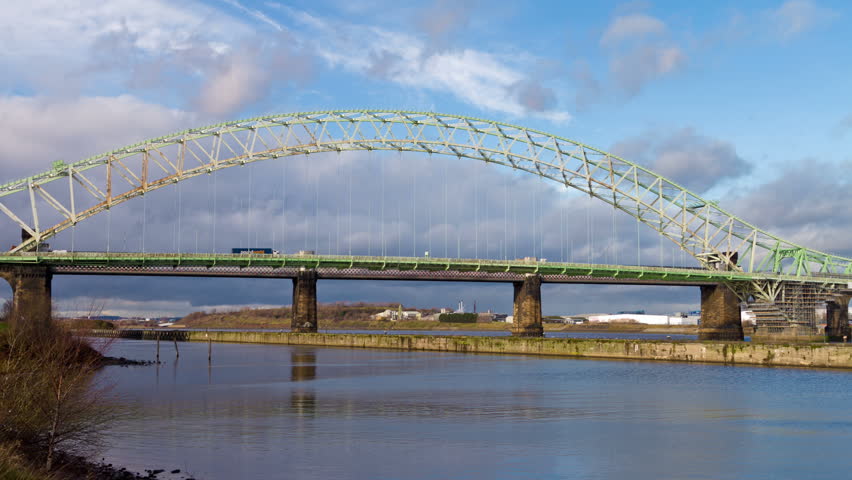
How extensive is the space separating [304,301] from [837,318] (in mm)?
77094

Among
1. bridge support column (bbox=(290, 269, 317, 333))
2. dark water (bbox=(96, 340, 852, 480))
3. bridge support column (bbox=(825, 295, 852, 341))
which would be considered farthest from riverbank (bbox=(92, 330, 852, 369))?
bridge support column (bbox=(825, 295, 852, 341))

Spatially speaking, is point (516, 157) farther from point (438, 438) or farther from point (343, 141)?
point (438, 438)

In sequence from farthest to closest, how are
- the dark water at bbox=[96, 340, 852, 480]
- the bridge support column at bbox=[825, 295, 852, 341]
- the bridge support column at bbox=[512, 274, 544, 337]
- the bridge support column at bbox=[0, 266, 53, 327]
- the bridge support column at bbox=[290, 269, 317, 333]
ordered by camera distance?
the bridge support column at bbox=[512, 274, 544, 337], the bridge support column at bbox=[290, 269, 317, 333], the bridge support column at bbox=[825, 295, 852, 341], the bridge support column at bbox=[0, 266, 53, 327], the dark water at bbox=[96, 340, 852, 480]

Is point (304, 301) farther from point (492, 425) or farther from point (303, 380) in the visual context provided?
point (492, 425)

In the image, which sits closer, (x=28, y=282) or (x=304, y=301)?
(x=28, y=282)

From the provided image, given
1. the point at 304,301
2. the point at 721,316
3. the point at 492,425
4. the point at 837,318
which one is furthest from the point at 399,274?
the point at 492,425

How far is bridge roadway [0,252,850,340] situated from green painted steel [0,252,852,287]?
0.42 ft

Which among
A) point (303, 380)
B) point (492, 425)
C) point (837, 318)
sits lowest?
point (303, 380)

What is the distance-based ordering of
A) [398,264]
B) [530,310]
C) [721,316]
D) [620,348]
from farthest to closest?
[721,316] < [530,310] < [398,264] < [620,348]

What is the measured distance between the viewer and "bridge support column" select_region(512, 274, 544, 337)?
12312 centimetres

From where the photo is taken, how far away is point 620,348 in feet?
257

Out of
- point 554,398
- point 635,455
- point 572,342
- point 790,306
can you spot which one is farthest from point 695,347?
point 790,306

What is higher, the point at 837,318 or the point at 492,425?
the point at 837,318

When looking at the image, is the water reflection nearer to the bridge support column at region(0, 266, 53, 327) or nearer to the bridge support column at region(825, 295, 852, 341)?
the bridge support column at region(0, 266, 53, 327)
